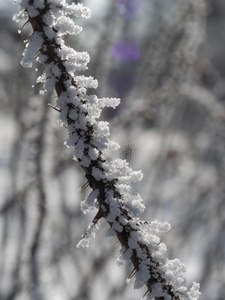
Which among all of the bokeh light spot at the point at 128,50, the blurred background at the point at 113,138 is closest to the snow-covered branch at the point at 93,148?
the blurred background at the point at 113,138

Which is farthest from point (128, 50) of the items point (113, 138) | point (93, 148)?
point (93, 148)

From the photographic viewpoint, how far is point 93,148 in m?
0.56

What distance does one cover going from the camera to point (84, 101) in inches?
22.4

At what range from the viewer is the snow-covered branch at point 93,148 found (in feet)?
1.76

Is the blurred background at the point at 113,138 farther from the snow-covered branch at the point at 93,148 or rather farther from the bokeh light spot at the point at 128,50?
the snow-covered branch at the point at 93,148

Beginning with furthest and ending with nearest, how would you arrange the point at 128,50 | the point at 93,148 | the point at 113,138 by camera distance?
the point at 128,50 < the point at 113,138 < the point at 93,148

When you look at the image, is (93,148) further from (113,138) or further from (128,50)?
(128,50)

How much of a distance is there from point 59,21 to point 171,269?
1.36ft

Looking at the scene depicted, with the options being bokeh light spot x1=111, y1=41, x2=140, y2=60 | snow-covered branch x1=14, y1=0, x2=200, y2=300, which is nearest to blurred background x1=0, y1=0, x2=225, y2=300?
bokeh light spot x1=111, y1=41, x2=140, y2=60

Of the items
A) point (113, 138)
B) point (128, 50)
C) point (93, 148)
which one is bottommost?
point (93, 148)

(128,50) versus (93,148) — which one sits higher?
(128,50)

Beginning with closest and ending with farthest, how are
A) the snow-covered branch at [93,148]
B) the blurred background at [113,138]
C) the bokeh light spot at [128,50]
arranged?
1. the snow-covered branch at [93,148]
2. the blurred background at [113,138]
3. the bokeh light spot at [128,50]

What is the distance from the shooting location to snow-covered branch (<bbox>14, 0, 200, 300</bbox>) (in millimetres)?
536

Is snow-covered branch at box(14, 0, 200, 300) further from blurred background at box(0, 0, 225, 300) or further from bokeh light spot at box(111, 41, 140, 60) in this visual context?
bokeh light spot at box(111, 41, 140, 60)
